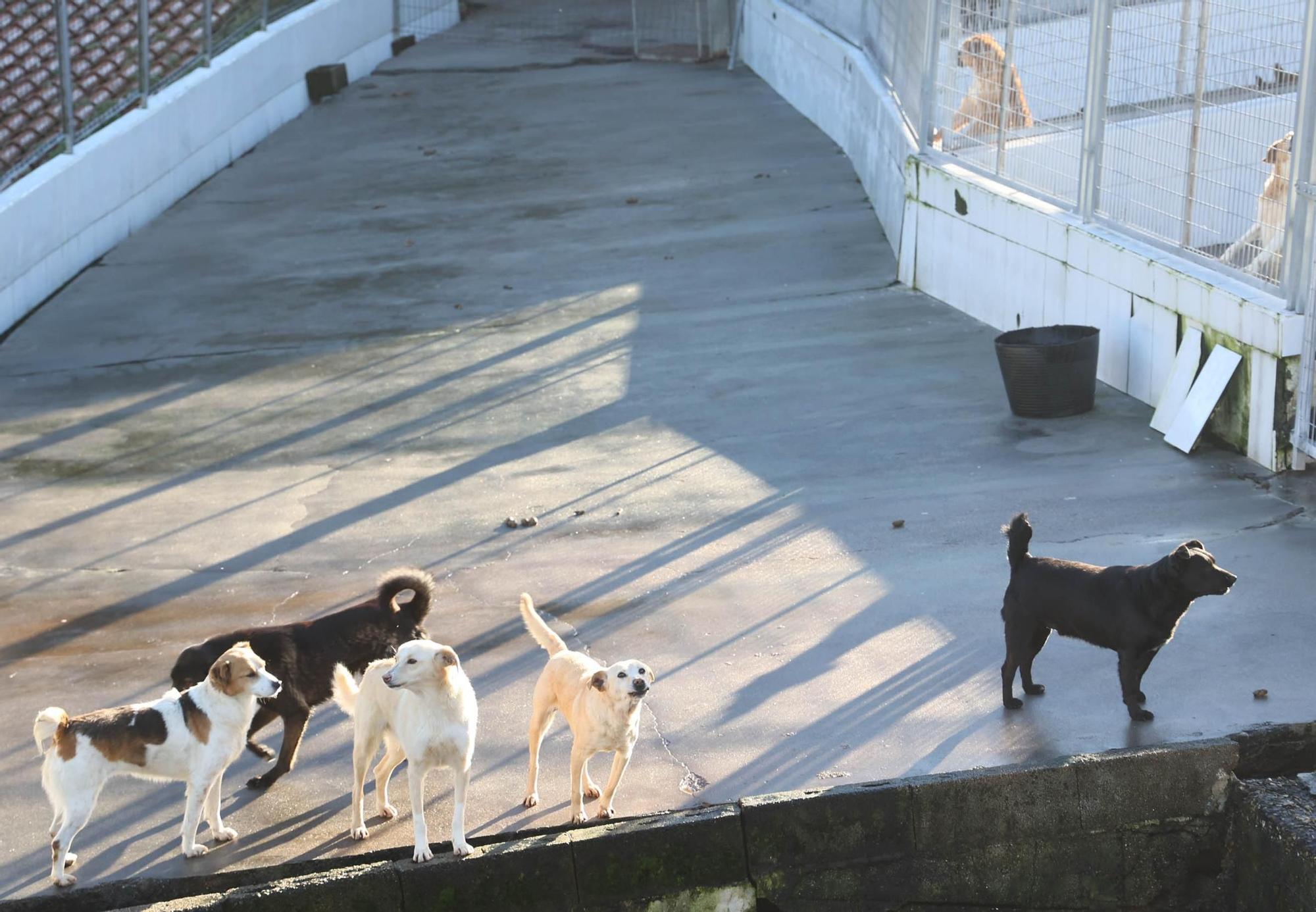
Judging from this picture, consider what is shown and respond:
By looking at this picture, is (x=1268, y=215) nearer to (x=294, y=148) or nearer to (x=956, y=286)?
(x=956, y=286)

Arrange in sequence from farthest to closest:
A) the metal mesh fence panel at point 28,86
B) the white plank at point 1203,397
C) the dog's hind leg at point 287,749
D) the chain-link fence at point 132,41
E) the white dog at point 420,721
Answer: the chain-link fence at point 132,41 < the metal mesh fence panel at point 28,86 < the white plank at point 1203,397 < the dog's hind leg at point 287,749 < the white dog at point 420,721

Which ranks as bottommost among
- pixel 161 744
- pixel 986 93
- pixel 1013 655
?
pixel 1013 655

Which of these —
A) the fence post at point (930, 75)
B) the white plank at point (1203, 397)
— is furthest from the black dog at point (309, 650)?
the fence post at point (930, 75)

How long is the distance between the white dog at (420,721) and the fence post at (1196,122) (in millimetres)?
5874

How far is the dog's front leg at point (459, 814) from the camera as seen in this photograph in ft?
17.9

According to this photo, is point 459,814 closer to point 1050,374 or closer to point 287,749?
point 287,749

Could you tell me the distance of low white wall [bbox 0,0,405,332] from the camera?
1408 cm

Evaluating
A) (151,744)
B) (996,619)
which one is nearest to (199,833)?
(151,744)

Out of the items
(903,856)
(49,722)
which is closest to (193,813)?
(49,722)

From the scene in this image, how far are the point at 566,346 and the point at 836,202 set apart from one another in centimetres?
447

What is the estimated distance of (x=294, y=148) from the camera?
1942 centimetres

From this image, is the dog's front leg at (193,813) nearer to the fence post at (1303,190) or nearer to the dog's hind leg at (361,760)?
the dog's hind leg at (361,760)

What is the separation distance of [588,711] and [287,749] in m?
1.40

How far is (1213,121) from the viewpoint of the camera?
9094 mm
